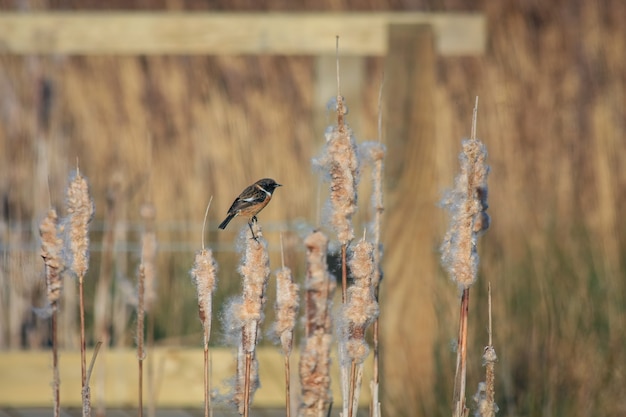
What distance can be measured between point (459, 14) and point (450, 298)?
747 mm

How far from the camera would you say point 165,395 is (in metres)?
3.26

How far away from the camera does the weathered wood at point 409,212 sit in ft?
9.93

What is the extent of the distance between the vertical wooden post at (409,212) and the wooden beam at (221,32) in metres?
0.09

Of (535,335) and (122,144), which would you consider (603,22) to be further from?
(535,335)

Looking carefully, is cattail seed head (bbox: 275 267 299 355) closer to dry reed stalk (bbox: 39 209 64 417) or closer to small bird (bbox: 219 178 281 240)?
dry reed stalk (bbox: 39 209 64 417)

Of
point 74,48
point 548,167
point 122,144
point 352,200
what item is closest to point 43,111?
point 122,144

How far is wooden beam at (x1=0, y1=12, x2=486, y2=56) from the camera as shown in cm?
314

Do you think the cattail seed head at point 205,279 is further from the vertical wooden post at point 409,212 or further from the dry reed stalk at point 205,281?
the vertical wooden post at point 409,212

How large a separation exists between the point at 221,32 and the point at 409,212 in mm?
686

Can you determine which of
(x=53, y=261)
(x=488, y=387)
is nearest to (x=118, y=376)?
(x=53, y=261)

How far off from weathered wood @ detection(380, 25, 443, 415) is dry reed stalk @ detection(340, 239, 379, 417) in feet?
3.58

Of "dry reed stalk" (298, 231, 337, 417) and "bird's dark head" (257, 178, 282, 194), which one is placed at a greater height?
"bird's dark head" (257, 178, 282, 194)

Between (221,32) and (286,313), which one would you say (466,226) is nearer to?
(286,313)

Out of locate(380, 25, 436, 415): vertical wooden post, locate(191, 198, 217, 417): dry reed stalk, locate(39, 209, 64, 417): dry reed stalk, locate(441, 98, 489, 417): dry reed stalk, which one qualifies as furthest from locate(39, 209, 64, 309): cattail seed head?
locate(380, 25, 436, 415): vertical wooden post
